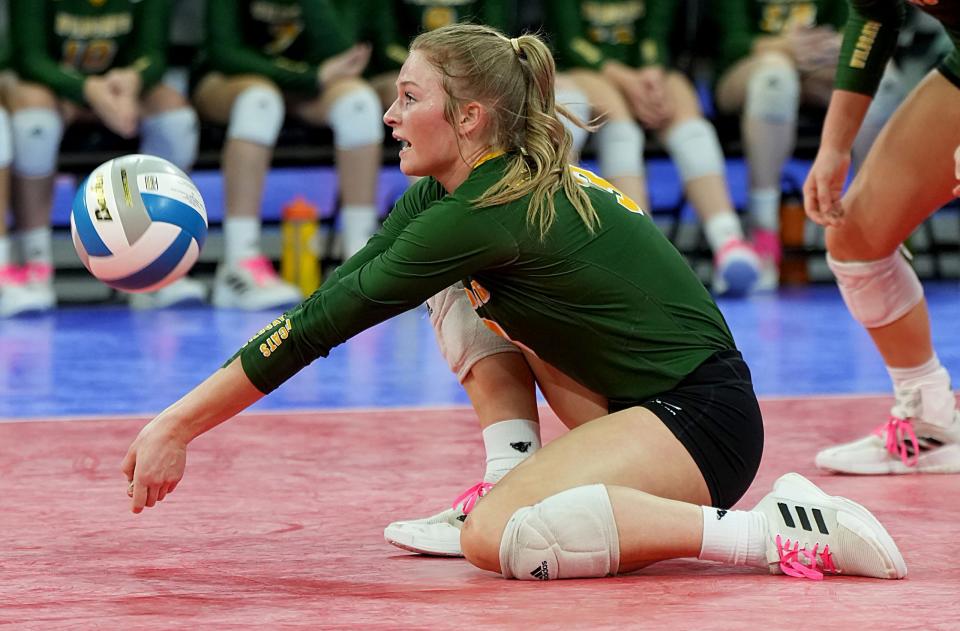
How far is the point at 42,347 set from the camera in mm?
5922

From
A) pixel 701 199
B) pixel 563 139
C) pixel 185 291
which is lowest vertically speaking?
pixel 185 291

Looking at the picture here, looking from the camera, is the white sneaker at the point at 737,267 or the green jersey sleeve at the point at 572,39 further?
the green jersey sleeve at the point at 572,39

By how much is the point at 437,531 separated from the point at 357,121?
4.59 metres

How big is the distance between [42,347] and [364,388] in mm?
1625

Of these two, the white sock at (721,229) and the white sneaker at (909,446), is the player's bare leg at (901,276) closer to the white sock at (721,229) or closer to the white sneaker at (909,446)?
the white sneaker at (909,446)

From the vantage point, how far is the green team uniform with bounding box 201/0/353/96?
732cm

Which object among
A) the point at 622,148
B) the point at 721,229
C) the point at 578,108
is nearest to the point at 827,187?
the point at 578,108

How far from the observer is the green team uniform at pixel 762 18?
7.61m

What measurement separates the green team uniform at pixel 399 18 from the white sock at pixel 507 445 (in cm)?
468

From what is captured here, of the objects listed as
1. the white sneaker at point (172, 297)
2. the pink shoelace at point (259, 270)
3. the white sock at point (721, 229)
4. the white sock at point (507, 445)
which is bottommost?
the white sneaker at point (172, 297)

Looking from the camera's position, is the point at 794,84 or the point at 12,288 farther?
the point at 794,84

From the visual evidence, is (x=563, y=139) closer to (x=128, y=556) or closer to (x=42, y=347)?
(x=128, y=556)

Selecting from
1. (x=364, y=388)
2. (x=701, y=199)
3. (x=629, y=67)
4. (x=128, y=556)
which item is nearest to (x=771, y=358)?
(x=364, y=388)

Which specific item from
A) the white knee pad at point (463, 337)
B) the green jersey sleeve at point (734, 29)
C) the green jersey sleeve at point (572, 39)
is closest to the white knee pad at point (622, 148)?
the green jersey sleeve at point (572, 39)
